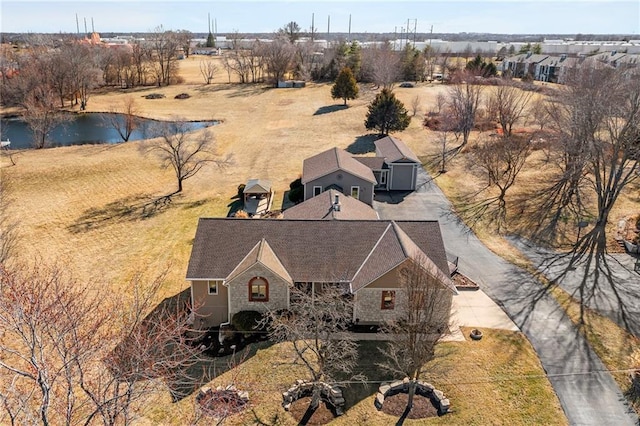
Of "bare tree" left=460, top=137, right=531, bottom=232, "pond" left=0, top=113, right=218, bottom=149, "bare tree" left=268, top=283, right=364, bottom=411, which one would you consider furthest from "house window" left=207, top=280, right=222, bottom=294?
"pond" left=0, top=113, right=218, bottom=149

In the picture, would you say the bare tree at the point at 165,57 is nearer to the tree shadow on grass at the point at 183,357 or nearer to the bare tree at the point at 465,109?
the bare tree at the point at 465,109

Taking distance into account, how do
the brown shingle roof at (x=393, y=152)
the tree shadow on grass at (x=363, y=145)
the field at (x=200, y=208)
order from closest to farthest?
the field at (x=200, y=208), the brown shingle roof at (x=393, y=152), the tree shadow on grass at (x=363, y=145)

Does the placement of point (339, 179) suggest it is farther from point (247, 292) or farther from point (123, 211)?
point (123, 211)

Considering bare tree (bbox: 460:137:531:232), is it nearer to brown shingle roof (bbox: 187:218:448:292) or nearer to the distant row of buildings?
brown shingle roof (bbox: 187:218:448:292)

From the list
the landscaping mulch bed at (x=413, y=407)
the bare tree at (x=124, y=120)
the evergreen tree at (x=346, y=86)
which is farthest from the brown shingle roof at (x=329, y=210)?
the evergreen tree at (x=346, y=86)

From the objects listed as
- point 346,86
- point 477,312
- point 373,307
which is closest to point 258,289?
point 373,307

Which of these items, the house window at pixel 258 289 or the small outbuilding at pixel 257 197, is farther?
the small outbuilding at pixel 257 197

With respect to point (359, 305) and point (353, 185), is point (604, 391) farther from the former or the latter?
point (353, 185)
